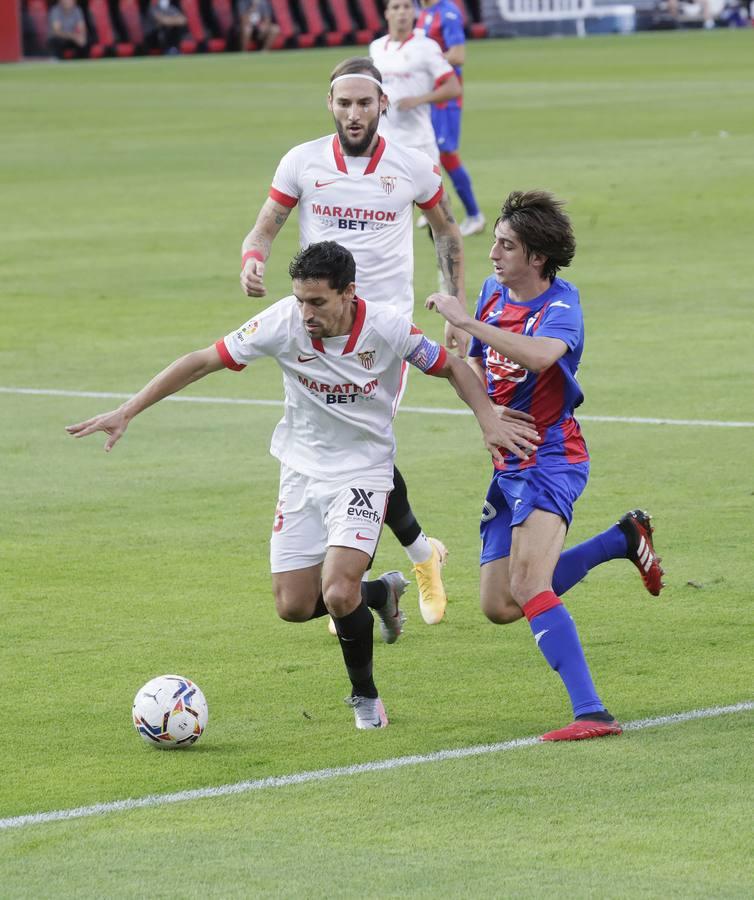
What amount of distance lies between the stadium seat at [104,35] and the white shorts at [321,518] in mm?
50599

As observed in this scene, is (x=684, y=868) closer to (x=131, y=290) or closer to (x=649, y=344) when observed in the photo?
(x=649, y=344)

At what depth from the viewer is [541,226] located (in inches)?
290

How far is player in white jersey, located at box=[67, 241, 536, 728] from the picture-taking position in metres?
7.24

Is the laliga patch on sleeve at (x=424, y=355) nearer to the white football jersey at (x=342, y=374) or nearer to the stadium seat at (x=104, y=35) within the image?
the white football jersey at (x=342, y=374)

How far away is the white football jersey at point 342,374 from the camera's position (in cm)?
737

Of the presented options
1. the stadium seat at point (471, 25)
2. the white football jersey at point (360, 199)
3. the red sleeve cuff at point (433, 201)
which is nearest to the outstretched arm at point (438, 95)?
the red sleeve cuff at point (433, 201)

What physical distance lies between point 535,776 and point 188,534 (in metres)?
4.16

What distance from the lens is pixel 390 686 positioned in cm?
789

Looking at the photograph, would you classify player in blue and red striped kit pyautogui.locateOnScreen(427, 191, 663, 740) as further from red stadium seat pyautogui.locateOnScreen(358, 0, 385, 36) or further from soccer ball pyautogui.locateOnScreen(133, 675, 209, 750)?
red stadium seat pyautogui.locateOnScreen(358, 0, 385, 36)

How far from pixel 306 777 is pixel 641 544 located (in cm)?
222

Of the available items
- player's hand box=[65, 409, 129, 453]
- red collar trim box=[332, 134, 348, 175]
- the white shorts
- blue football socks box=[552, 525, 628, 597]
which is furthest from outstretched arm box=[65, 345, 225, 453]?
red collar trim box=[332, 134, 348, 175]

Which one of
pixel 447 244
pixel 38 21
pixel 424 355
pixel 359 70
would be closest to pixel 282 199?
pixel 359 70

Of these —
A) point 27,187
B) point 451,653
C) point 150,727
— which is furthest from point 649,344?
point 27,187

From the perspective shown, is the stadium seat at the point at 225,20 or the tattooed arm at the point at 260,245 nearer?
the tattooed arm at the point at 260,245
